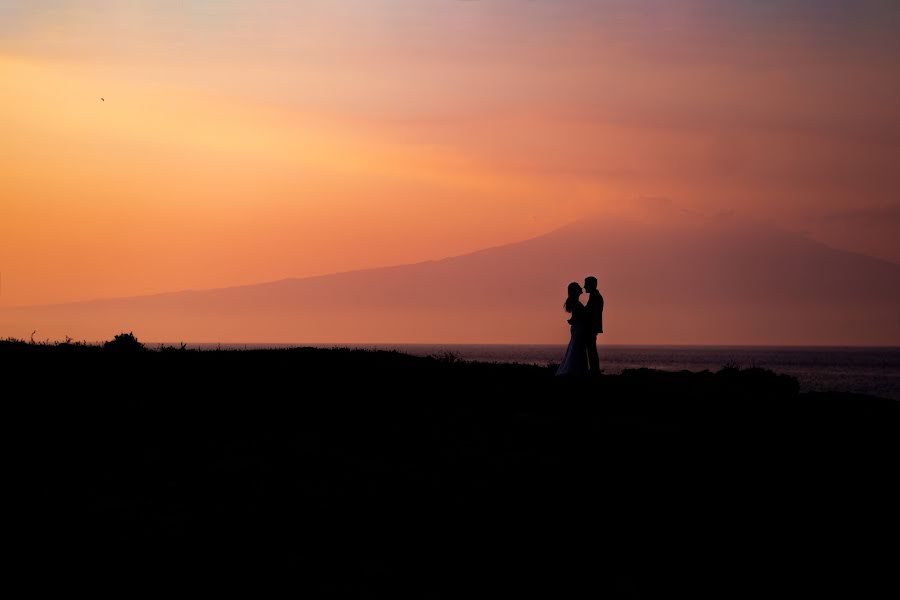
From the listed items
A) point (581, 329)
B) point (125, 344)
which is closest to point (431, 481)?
point (581, 329)

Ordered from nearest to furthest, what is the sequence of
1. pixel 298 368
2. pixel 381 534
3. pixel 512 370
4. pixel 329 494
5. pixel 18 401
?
pixel 381 534, pixel 329 494, pixel 18 401, pixel 298 368, pixel 512 370

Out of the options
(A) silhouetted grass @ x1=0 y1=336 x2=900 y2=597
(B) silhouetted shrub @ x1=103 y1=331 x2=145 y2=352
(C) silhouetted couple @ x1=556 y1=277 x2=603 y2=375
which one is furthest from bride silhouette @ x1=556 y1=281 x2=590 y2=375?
(B) silhouetted shrub @ x1=103 y1=331 x2=145 y2=352

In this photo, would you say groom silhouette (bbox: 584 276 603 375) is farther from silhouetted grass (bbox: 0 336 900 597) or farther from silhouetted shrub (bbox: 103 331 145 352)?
silhouetted shrub (bbox: 103 331 145 352)

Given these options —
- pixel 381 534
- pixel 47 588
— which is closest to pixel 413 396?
pixel 381 534

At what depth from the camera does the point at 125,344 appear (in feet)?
104

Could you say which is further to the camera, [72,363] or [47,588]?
[72,363]

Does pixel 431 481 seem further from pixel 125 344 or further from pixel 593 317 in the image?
pixel 125 344

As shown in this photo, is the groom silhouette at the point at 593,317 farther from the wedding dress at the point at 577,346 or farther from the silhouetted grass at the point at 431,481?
the silhouetted grass at the point at 431,481

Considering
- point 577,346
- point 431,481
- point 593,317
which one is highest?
point 593,317

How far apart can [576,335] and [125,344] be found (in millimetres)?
13416

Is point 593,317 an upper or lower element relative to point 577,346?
upper

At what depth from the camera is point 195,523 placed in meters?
14.4

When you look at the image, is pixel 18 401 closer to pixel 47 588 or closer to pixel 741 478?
pixel 47 588

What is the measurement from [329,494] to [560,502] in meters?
3.53
